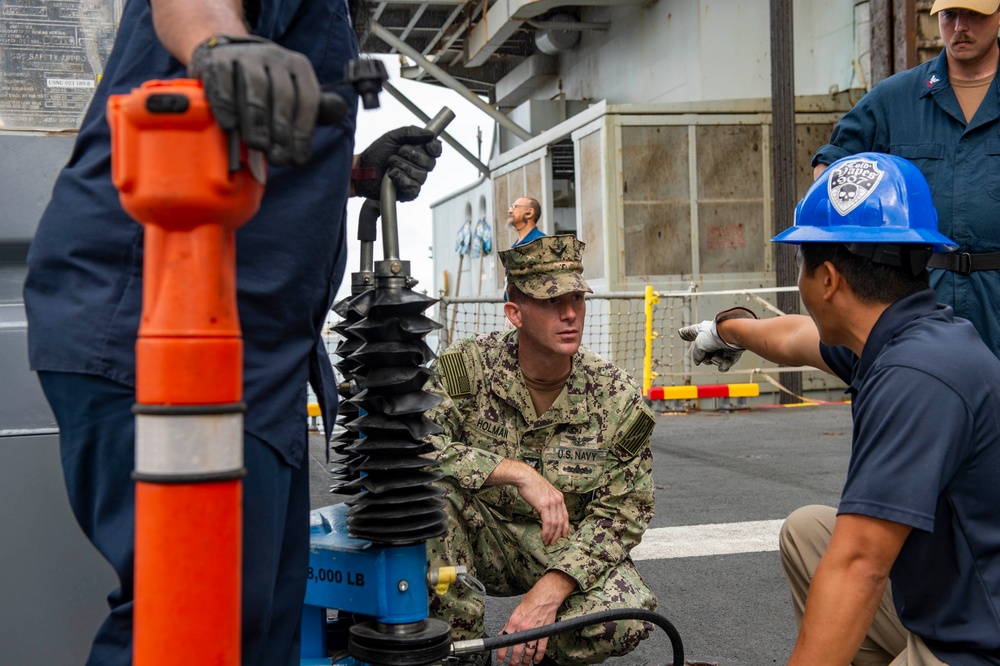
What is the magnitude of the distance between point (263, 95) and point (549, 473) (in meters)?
2.53

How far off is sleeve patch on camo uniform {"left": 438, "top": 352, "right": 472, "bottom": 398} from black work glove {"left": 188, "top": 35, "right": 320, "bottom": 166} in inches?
96.4

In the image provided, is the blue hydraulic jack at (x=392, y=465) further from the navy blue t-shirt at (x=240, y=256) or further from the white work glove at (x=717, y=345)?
the white work glove at (x=717, y=345)

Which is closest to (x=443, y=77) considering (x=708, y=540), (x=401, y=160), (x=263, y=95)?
(x=708, y=540)

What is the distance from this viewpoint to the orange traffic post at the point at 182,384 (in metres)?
1.00

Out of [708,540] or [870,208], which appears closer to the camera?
[870,208]

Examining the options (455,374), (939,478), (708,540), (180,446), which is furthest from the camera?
(708,540)

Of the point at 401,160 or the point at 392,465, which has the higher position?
the point at 401,160

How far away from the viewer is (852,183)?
2.32 m

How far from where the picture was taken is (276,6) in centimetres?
155

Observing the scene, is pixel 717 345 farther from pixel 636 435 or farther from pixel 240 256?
pixel 240 256

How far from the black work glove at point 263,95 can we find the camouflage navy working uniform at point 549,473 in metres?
2.20

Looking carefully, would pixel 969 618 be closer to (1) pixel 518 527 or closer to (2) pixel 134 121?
(1) pixel 518 527

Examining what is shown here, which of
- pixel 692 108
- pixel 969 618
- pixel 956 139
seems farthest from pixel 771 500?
pixel 692 108

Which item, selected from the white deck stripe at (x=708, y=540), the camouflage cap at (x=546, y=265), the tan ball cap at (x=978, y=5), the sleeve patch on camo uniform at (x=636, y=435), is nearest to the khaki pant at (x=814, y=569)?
the sleeve patch on camo uniform at (x=636, y=435)
